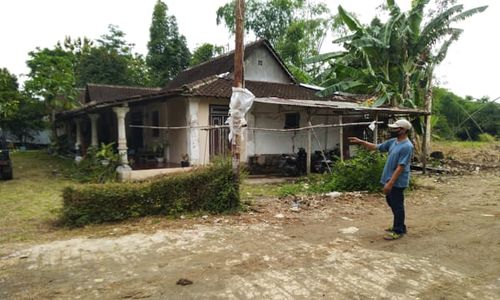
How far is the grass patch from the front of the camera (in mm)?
5820

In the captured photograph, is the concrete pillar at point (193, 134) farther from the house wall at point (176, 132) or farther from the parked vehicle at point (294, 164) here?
the parked vehicle at point (294, 164)

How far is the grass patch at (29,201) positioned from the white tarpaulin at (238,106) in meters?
3.56

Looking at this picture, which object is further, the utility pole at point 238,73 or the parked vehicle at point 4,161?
the parked vehicle at point 4,161

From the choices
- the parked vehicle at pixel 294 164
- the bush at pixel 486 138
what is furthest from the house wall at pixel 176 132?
the bush at pixel 486 138

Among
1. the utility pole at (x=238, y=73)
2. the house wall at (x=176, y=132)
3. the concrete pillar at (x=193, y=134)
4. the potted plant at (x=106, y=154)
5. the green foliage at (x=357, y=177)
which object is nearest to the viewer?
the utility pole at (x=238, y=73)

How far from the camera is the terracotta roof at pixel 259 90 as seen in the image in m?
11.9

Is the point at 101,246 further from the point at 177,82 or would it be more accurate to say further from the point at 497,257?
the point at 177,82

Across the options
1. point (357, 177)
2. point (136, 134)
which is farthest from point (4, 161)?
point (357, 177)

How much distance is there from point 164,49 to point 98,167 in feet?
64.9

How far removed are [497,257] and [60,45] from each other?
2548 cm

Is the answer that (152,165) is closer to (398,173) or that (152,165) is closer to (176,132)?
(176,132)

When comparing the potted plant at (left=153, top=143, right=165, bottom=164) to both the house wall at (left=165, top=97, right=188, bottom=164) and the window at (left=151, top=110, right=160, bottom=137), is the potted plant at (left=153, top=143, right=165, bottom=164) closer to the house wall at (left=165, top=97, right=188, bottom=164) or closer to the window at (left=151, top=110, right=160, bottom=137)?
the house wall at (left=165, top=97, right=188, bottom=164)

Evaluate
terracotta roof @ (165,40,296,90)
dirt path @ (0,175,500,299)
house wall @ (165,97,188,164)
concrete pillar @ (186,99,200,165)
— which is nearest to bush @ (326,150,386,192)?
dirt path @ (0,175,500,299)

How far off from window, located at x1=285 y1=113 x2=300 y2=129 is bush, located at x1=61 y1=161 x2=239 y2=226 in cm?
→ 800
